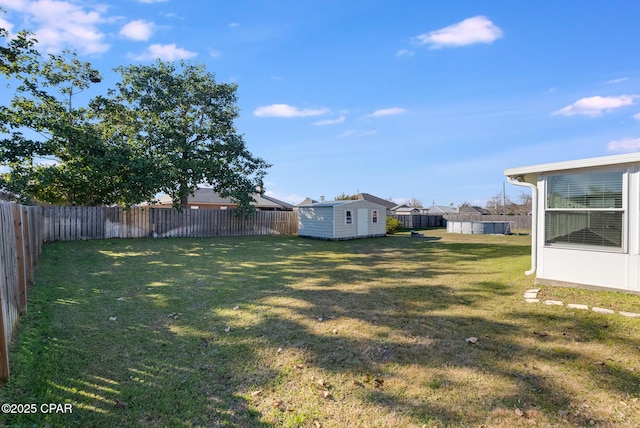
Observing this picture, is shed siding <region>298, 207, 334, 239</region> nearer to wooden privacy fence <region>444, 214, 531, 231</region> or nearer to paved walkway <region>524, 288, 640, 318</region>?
paved walkway <region>524, 288, 640, 318</region>

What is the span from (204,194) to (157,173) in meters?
16.9

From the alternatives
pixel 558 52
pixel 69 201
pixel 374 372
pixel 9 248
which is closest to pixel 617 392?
pixel 374 372

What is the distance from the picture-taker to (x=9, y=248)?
388cm

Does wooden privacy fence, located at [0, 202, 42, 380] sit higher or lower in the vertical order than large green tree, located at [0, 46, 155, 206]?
lower

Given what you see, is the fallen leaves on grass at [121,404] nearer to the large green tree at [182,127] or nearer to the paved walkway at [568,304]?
the paved walkway at [568,304]

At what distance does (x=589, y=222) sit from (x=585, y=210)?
229mm

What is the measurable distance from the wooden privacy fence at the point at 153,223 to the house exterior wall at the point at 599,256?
1599cm

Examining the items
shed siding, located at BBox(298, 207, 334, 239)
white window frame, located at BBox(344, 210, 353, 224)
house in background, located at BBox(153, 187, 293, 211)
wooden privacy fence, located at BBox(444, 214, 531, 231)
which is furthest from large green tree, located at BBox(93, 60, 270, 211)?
wooden privacy fence, located at BBox(444, 214, 531, 231)

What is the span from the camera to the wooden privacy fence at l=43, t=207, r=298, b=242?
1389 cm

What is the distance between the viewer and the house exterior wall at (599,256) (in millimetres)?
5324

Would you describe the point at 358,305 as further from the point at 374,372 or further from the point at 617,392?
the point at 617,392

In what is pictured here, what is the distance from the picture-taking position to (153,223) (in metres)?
16.3

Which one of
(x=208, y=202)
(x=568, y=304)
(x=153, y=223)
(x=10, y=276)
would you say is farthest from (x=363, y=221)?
(x=208, y=202)

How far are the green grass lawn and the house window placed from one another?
105 centimetres
